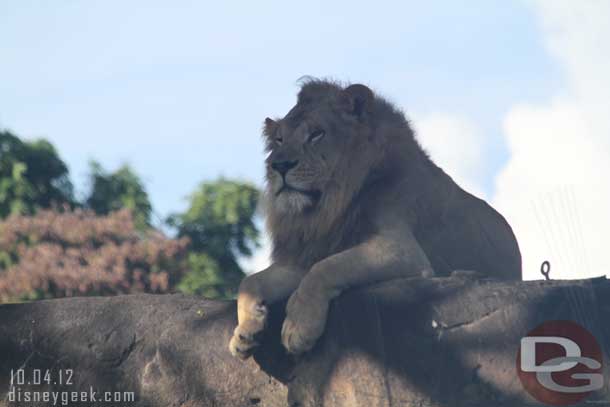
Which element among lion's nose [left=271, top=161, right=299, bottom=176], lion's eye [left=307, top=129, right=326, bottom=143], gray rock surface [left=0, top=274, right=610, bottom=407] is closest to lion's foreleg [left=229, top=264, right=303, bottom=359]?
gray rock surface [left=0, top=274, right=610, bottom=407]

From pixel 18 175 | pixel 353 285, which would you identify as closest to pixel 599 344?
pixel 353 285

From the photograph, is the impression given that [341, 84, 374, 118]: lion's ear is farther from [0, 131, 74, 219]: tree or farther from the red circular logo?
[0, 131, 74, 219]: tree

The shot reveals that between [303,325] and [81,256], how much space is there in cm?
1405

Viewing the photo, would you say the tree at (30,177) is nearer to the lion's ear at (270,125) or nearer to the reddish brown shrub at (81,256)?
the reddish brown shrub at (81,256)

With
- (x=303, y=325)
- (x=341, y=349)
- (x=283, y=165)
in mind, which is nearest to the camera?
(x=303, y=325)

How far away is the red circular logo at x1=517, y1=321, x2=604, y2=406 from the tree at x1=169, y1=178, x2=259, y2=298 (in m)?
15.9

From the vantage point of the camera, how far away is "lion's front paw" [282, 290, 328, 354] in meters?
7.19

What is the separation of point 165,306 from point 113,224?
525 inches

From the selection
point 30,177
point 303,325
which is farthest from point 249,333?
point 30,177

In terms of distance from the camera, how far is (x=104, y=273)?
19.9 m

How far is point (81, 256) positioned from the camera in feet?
67.7

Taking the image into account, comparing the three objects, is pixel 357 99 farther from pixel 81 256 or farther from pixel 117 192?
pixel 117 192

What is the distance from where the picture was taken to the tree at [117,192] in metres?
24.2

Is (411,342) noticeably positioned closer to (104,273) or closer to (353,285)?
Result: (353,285)
